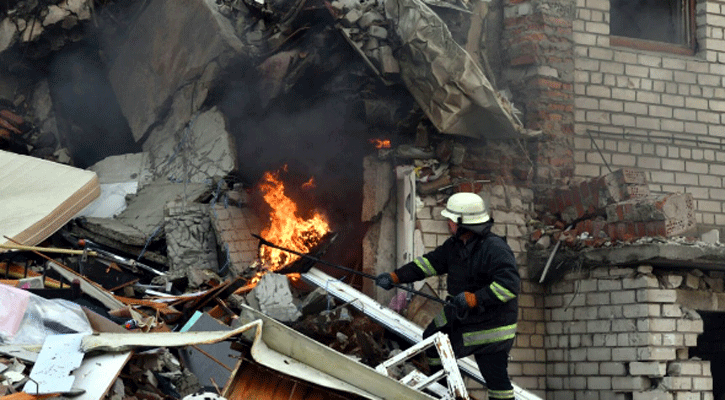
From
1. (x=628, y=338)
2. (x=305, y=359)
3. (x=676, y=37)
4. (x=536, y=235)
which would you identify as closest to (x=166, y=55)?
(x=536, y=235)

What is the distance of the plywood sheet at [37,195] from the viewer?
7.94 m

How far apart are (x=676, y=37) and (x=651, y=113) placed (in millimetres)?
1149

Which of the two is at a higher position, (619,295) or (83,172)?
(83,172)

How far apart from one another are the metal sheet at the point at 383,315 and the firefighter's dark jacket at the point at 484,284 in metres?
0.77

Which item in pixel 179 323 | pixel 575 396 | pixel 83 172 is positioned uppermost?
pixel 83 172

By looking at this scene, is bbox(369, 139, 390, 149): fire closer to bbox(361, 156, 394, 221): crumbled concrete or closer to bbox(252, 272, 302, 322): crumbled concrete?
bbox(361, 156, 394, 221): crumbled concrete

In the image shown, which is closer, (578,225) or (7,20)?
(578,225)

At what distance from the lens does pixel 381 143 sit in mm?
8828

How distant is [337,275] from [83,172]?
2508 millimetres

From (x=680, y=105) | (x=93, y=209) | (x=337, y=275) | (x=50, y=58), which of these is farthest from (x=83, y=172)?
(x=680, y=105)

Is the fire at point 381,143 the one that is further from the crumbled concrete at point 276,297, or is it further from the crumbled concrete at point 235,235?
Answer: the crumbled concrete at point 276,297

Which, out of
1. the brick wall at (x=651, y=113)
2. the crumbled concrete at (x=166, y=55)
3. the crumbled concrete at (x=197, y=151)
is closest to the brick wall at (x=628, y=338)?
the brick wall at (x=651, y=113)

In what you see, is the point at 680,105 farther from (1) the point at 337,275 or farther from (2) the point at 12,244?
(2) the point at 12,244

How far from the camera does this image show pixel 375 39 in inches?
328
